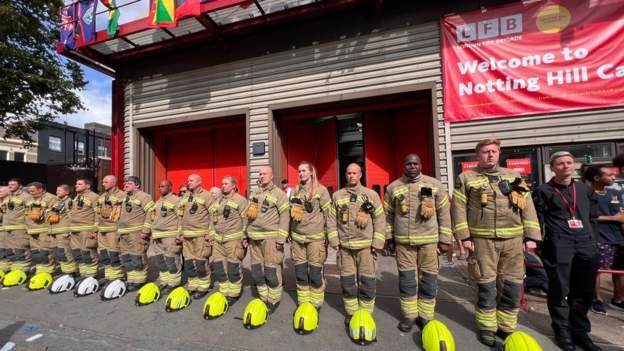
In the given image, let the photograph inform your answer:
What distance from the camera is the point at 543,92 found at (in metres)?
5.63

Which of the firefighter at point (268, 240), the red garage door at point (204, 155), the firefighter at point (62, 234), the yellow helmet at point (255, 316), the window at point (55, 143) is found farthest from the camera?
the window at point (55, 143)

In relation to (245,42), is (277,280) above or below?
below

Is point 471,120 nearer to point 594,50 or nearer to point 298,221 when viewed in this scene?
point 594,50

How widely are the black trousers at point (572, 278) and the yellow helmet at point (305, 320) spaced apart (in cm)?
258

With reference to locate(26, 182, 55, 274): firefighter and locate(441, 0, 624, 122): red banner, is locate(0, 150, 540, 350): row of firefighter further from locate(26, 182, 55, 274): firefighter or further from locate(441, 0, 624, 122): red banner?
locate(441, 0, 624, 122): red banner

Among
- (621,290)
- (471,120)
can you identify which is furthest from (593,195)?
(471,120)

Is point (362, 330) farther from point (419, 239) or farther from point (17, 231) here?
point (17, 231)

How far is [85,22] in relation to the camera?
7938mm

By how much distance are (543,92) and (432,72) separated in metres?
2.11

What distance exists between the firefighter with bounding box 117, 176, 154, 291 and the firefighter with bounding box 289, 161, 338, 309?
276 cm

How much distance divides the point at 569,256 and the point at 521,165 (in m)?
3.43

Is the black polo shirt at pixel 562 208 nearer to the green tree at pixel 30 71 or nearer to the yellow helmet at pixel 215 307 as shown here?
the yellow helmet at pixel 215 307

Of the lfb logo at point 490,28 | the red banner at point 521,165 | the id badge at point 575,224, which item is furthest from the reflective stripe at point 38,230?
the red banner at point 521,165

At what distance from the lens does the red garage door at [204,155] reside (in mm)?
9133
